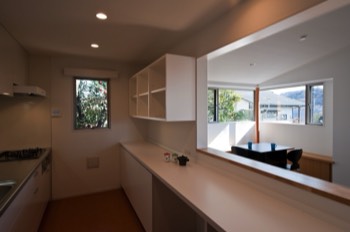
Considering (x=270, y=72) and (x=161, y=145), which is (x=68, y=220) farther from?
(x=270, y=72)

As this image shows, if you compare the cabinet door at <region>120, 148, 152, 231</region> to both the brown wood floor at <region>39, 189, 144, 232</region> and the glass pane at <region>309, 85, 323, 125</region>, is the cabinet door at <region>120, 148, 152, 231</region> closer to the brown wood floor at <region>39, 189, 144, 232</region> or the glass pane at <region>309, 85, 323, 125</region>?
the brown wood floor at <region>39, 189, 144, 232</region>

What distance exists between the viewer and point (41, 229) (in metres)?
2.62

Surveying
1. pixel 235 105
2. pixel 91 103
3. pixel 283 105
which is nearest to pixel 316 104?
pixel 283 105

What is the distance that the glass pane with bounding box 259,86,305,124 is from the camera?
504 centimetres

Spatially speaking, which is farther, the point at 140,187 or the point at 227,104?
the point at 227,104

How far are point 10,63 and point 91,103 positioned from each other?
1491 mm

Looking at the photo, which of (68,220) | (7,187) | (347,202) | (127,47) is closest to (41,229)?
(68,220)

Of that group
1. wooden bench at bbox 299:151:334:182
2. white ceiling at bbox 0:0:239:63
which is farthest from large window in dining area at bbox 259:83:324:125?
white ceiling at bbox 0:0:239:63

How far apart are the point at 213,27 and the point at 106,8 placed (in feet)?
3.47

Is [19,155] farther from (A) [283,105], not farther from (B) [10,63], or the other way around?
(A) [283,105]

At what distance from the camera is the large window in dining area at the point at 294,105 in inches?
183

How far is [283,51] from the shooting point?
12.3ft

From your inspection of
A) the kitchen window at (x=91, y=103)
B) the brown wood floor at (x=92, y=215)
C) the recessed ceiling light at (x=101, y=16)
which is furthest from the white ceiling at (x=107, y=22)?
the brown wood floor at (x=92, y=215)

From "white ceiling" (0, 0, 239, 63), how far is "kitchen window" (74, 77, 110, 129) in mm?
792
